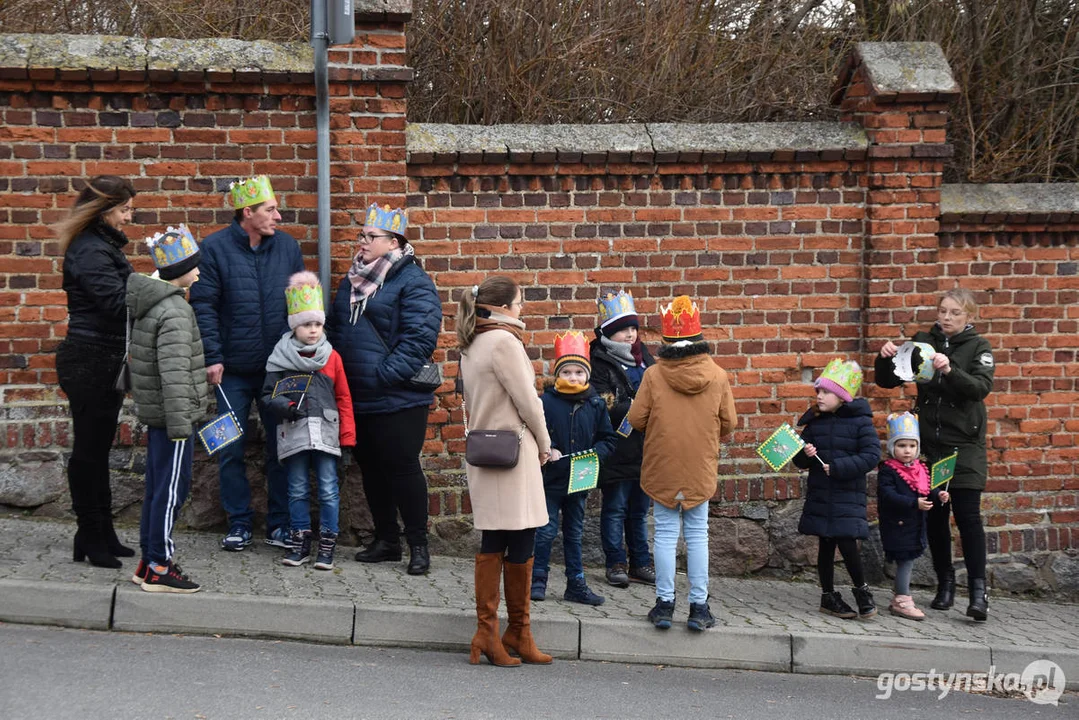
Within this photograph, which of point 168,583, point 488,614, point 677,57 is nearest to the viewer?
point 488,614

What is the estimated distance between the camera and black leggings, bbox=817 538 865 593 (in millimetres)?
6656

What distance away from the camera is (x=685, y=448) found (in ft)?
20.3

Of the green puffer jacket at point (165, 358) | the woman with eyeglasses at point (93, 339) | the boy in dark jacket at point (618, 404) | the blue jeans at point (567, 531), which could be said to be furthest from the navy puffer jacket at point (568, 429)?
the woman with eyeglasses at point (93, 339)

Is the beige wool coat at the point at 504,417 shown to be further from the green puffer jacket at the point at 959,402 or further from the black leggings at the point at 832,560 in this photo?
the green puffer jacket at the point at 959,402

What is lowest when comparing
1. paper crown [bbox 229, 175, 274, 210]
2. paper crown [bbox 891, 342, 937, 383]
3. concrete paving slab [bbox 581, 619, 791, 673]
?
concrete paving slab [bbox 581, 619, 791, 673]

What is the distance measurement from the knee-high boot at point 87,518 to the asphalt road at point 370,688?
0.63 metres

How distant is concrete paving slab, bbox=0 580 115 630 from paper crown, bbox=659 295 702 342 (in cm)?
311

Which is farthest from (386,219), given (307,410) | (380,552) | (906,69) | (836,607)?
(906,69)

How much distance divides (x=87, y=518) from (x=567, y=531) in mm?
2597

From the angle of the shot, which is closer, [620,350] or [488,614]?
[488,614]

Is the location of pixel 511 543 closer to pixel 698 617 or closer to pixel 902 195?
pixel 698 617

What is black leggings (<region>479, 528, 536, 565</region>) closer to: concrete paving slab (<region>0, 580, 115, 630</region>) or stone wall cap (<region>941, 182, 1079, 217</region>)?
concrete paving slab (<region>0, 580, 115, 630</region>)

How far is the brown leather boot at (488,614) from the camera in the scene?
5648 mm

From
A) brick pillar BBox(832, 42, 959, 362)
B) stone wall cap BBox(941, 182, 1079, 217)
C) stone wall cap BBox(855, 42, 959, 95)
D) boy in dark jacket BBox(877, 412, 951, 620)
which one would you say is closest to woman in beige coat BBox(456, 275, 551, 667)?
boy in dark jacket BBox(877, 412, 951, 620)
